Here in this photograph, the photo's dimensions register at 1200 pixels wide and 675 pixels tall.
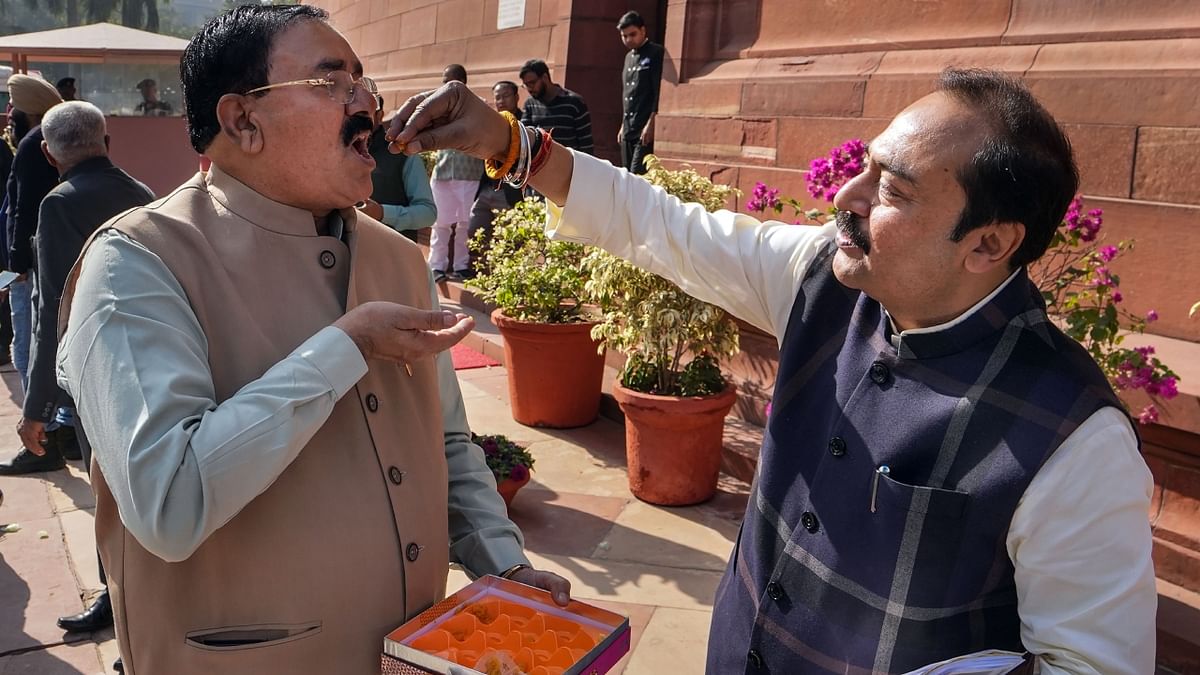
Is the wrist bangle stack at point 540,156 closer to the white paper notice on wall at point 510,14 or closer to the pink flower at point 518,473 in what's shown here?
the pink flower at point 518,473

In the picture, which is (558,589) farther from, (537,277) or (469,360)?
(469,360)

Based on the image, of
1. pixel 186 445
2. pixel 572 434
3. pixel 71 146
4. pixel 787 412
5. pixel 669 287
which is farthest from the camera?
pixel 572 434

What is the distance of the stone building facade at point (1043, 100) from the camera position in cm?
375

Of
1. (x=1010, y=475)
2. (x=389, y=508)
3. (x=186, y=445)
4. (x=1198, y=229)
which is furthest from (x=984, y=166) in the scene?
(x=1198, y=229)

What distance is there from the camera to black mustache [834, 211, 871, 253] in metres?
1.76

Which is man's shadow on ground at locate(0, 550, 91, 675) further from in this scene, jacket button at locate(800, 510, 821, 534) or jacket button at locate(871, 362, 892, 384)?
jacket button at locate(871, 362, 892, 384)

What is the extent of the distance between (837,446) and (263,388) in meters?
1.02

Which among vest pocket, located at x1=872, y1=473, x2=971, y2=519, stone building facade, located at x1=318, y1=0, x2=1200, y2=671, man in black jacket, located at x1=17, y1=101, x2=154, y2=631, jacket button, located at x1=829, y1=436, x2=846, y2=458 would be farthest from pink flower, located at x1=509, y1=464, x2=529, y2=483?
vest pocket, located at x1=872, y1=473, x2=971, y2=519

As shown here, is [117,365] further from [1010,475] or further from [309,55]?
[1010,475]

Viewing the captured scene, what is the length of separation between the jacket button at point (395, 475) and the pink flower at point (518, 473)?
285 cm

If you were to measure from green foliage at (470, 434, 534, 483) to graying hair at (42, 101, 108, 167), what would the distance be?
2.33 meters

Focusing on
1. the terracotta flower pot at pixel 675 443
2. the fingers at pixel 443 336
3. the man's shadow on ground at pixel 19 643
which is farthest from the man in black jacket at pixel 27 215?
the fingers at pixel 443 336

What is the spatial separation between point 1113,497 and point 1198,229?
3.15 meters

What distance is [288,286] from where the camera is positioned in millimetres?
1728
